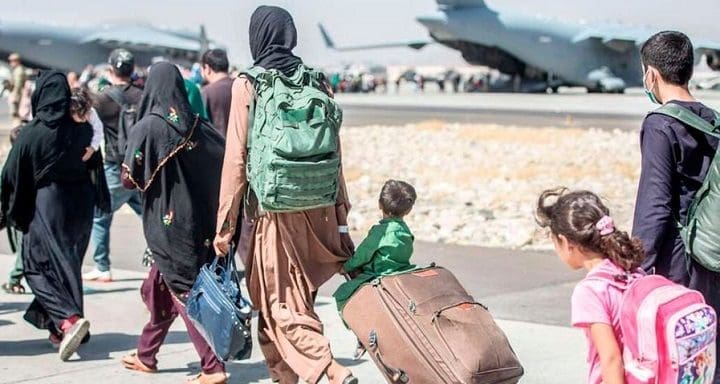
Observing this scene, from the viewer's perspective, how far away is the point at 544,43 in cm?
6481

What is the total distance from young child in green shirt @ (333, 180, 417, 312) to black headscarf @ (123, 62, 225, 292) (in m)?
1.00

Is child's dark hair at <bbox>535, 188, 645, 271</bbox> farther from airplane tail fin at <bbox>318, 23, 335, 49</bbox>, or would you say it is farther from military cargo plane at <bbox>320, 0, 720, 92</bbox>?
airplane tail fin at <bbox>318, 23, 335, 49</bbox>

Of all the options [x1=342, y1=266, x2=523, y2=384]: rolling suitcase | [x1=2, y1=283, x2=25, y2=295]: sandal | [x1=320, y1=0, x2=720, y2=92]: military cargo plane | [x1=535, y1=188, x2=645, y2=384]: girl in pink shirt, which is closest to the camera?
[x1=535, y1=188, x2=645, y2=384]: girl in pink shirt

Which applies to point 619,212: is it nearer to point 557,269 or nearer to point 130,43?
point 557,269

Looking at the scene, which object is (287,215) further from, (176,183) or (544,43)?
(544,43)

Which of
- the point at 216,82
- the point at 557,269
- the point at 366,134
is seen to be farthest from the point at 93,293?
the point at 366,134

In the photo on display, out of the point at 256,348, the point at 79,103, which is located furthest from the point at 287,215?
the point at 79,103

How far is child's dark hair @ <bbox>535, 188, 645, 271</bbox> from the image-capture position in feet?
12.2

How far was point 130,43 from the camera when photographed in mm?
81500

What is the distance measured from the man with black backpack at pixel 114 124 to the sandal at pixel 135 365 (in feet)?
6.20

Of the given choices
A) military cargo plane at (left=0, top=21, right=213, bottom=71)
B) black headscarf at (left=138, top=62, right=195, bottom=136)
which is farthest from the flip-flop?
military cargo plane at (left=0, top=21, right=213, bottom=71)

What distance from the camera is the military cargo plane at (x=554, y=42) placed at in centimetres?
6406

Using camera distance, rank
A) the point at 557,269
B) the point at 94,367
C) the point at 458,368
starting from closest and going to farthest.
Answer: the point at 458,368
the point at 94,367
the point at 557,269

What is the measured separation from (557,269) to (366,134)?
59.3ft
